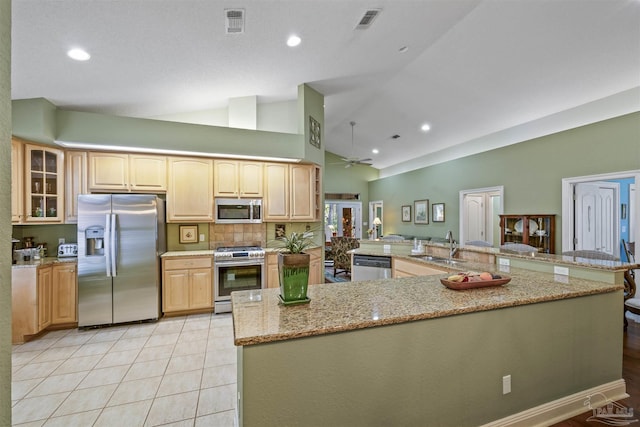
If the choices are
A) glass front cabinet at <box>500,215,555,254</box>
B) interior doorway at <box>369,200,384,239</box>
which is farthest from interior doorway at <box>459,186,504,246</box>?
interior doorway at <box>369,200,384,239</box>

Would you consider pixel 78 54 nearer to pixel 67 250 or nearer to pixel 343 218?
pixel 67 250

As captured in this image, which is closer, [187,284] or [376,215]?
[187,284]

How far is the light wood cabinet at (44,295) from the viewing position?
3.36m

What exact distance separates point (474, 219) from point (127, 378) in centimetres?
648

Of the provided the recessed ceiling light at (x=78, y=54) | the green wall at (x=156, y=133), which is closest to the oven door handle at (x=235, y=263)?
the green wall at (x=156, y=133)

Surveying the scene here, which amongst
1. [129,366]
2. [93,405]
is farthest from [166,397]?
[129,366]

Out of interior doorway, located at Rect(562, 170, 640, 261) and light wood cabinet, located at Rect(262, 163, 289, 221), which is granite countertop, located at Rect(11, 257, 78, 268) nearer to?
light wood cabinet, located at Rect(262, 163, 289, 221)

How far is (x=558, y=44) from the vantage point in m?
3.36

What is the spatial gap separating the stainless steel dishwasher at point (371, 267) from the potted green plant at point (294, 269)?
2381 millimetres

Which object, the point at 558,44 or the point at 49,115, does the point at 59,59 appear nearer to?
the point at 49,115

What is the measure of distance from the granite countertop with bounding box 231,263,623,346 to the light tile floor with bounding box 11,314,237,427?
1.11 m

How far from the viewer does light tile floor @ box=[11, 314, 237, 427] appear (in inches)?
81.9

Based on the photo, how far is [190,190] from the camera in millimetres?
4320

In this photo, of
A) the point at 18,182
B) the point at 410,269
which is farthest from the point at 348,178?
the point at 18,182
